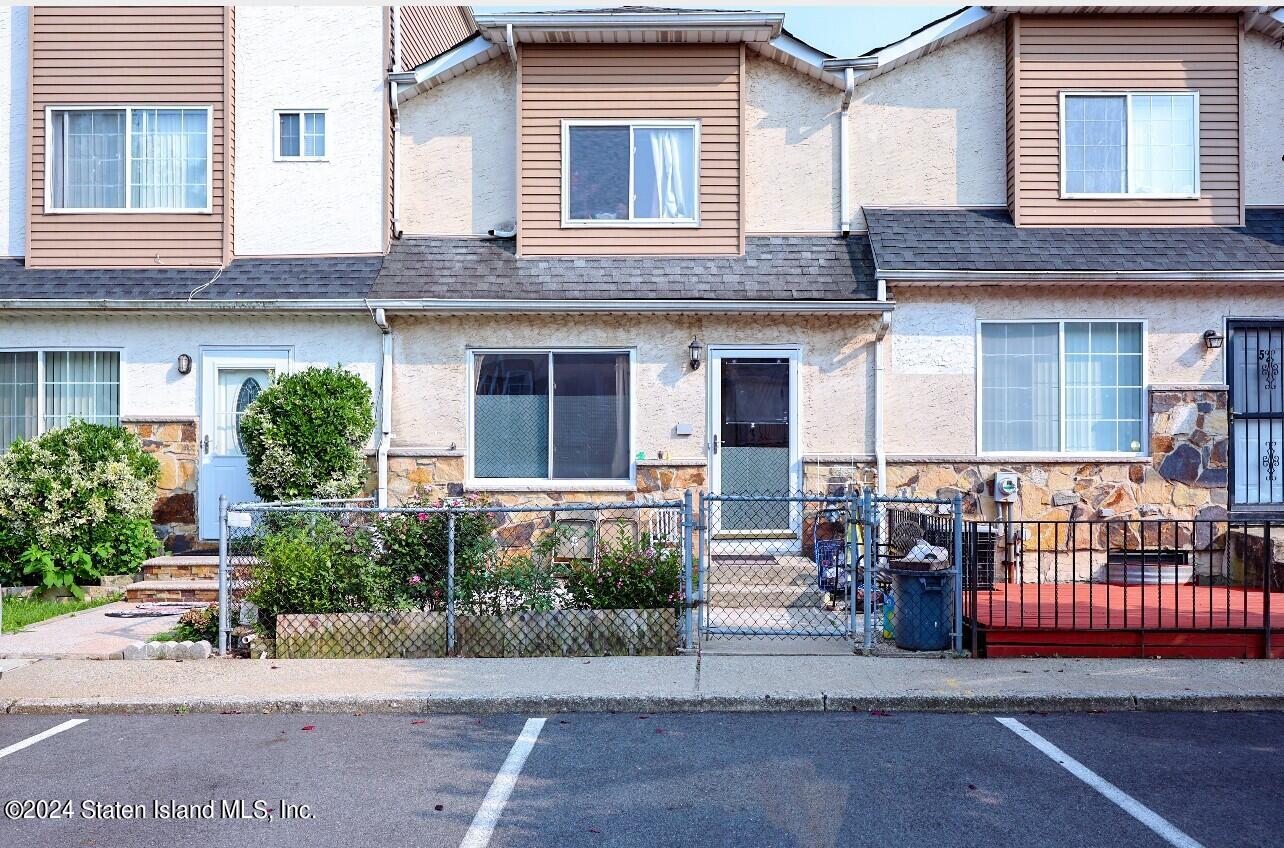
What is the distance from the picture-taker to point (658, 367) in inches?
483

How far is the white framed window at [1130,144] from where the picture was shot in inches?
498

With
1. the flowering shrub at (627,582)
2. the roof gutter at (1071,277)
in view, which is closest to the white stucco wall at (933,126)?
the roof gutter at (1071,277)

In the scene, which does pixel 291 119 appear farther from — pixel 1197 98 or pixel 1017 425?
pixel 1197 98

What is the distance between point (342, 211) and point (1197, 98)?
10.7 m

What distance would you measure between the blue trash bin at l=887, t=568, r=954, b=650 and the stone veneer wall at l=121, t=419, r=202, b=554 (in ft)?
27.8

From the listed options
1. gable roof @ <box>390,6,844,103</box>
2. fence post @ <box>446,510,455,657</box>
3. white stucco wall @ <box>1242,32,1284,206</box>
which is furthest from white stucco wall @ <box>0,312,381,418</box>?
white stucco wall @ <box>1242,32,1284,206</box>

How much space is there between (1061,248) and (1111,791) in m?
8.30

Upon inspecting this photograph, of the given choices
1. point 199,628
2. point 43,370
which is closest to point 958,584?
point 199,628

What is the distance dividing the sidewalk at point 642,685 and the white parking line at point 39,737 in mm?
206

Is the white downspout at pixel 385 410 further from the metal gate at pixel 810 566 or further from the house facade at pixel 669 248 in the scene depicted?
the metal gate at pixel 810 566

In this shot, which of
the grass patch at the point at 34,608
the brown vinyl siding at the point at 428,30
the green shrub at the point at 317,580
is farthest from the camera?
the brown vinyl siding at the point at 428,30

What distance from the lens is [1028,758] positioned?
599 cm

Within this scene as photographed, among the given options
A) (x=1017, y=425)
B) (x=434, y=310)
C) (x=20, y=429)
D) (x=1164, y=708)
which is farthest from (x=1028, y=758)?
(x=20, y=429)

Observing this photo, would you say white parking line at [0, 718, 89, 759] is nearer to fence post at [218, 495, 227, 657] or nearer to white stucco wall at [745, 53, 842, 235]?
fence post at [218, 495, 227, 657]
